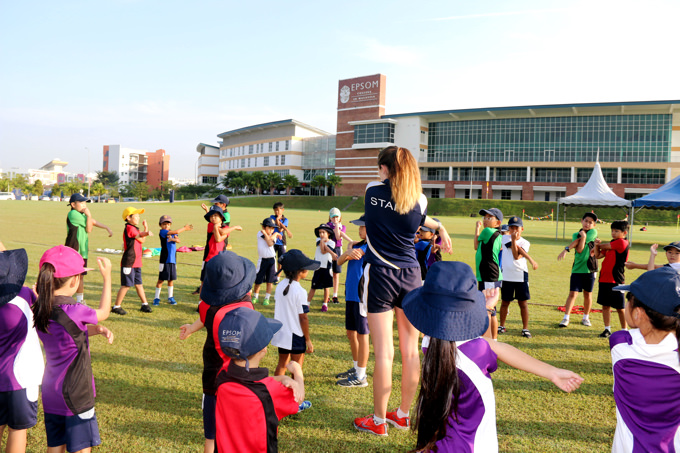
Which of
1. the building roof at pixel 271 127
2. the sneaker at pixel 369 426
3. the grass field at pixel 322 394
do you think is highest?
the building roof at pixel 271 127

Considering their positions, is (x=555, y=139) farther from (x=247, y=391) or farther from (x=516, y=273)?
(x=247, y=391)

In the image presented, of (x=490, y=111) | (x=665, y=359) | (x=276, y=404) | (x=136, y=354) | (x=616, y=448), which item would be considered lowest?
(x=136, y=354)

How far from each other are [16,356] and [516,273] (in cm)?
644

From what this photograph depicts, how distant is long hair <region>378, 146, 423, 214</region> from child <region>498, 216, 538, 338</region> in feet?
12.9

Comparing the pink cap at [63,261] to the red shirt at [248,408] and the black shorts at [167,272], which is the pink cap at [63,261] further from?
the black shorts at [167,272]

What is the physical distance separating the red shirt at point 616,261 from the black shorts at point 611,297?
11 cm

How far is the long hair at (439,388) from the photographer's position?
189 cm

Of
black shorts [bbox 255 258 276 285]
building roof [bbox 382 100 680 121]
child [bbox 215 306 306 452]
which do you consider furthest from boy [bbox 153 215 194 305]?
building roof [bbox 382 100 680 121]

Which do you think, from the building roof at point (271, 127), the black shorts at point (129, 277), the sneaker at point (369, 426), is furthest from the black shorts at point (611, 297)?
the building roof at point (271, 127)

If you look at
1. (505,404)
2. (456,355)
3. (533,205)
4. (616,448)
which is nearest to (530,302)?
(505,404)

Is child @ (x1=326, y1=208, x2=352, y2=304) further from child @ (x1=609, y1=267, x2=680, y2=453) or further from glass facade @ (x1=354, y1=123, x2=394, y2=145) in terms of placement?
glass facade @ (x1=354, y1=123, x2=394, y2=145)

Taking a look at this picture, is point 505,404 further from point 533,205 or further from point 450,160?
point 450,160

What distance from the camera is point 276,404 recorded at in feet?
7.27

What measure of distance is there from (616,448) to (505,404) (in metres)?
2.17
